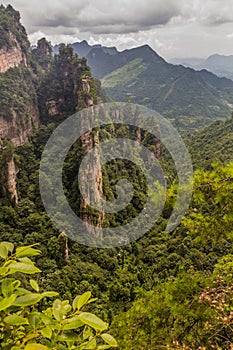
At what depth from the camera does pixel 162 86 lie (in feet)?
396

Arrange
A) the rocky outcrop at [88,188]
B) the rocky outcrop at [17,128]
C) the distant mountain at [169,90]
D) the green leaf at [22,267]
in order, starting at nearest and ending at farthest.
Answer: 1. the green leaf at [22,267]
2. the rocky outcrop at [88,188]
3. the rocky outcrop at [17,128]
4. the distant mountain at [169,90]

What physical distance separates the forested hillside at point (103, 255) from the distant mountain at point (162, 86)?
5206cm

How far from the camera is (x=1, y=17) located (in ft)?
132

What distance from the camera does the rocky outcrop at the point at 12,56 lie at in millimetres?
36094

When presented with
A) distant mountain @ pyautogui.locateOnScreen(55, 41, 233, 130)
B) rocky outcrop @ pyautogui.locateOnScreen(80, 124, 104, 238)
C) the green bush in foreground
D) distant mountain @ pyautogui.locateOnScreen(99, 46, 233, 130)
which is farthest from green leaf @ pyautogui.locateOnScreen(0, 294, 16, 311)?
distant mountain @ pyautogui.locateOnScreen(99, 46, 233, 130)

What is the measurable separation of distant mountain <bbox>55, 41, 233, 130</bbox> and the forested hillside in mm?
52060

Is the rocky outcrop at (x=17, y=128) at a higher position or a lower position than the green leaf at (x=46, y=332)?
lower

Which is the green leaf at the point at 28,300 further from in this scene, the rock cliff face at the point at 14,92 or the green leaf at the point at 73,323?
the rock cliff face at the point at 14,92

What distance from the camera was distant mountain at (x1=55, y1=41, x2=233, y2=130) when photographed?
103562 mm

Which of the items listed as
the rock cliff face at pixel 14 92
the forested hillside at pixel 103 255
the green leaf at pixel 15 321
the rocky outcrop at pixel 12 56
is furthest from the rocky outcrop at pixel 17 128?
the green leaf at pixel 15 321

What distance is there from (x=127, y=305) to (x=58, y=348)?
16530 mm

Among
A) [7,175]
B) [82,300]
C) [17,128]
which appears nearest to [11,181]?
[7,175]

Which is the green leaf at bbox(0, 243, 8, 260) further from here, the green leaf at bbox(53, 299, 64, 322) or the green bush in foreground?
the green leaf at bbox(53, 299, 64, 322)

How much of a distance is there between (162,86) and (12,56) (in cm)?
8901
